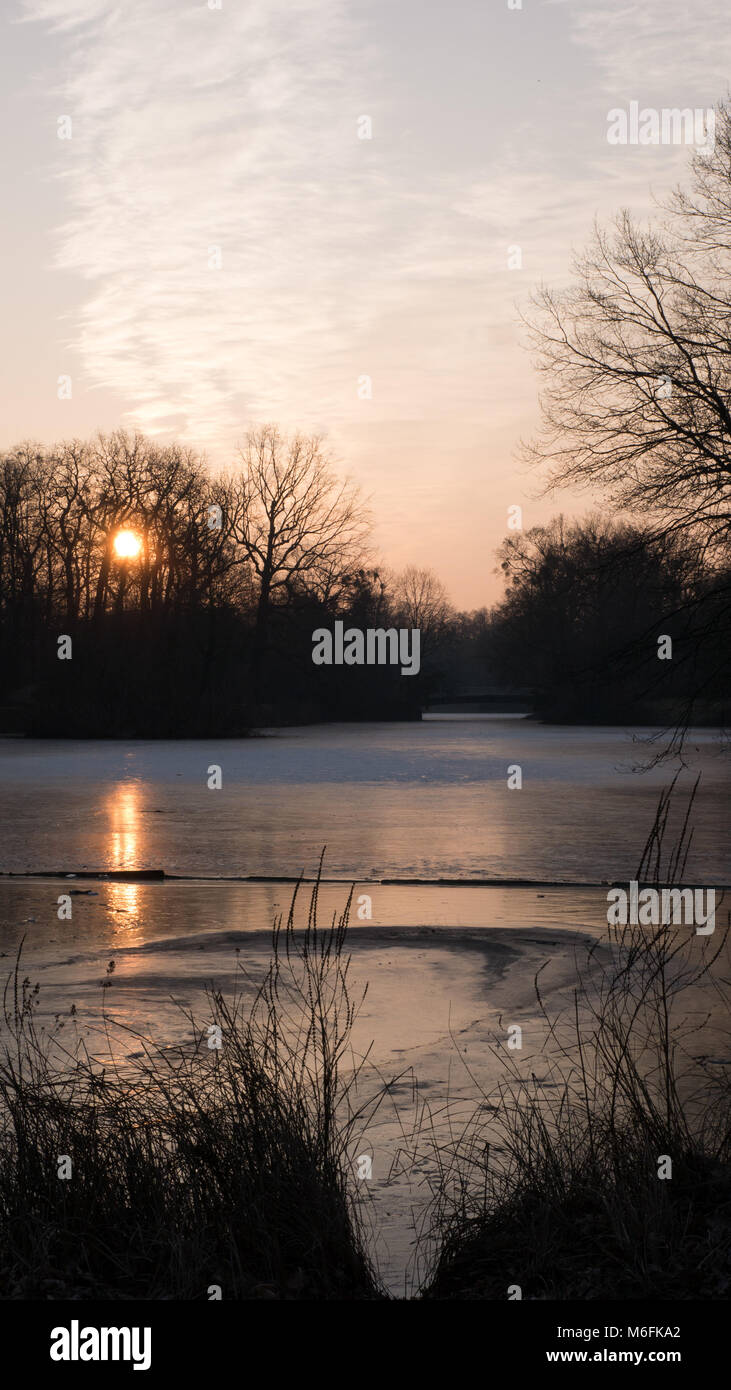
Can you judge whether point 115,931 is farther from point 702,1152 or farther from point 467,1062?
point 702,1152

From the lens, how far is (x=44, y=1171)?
15.5 ft

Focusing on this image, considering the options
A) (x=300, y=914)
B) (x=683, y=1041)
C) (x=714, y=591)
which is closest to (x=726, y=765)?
(x=714, y=591)

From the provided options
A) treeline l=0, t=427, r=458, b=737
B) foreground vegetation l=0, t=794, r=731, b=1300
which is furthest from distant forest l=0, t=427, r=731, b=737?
foreground vegetation l=0, t=794, r=731, b=1300

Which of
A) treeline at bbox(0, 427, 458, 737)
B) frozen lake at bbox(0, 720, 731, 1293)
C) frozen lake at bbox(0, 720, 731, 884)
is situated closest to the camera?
frozen lake at bbox(0, 720, 731, 1293)

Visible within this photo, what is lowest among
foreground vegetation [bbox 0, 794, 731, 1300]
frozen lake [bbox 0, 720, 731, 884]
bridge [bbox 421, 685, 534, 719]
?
foreground vegetation [bbox 0, 794, 731, 1300]

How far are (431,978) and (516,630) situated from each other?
96.1 meters

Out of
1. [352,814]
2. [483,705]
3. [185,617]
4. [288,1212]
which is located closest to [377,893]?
[352,814]

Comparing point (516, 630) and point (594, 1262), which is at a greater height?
point (516, 630)

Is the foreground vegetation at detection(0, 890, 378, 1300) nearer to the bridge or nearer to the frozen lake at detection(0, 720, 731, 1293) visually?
the frozen lake at detection(0, 720, 731, 1293)

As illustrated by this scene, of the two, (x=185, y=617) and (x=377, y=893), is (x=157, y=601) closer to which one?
(x=185, y=617)

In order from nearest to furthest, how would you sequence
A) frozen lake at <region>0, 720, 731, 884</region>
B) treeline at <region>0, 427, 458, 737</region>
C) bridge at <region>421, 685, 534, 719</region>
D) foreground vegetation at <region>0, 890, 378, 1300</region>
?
1. foreground vegetation at <region>0, 890, 378, 1300</region>
2. frozen lake at <region>0, 720, 731, 884</region>
3. treeline at <region>0, 427, 458, 737</region>
4. bridge at <region>421, 685, 534, 719</region>
